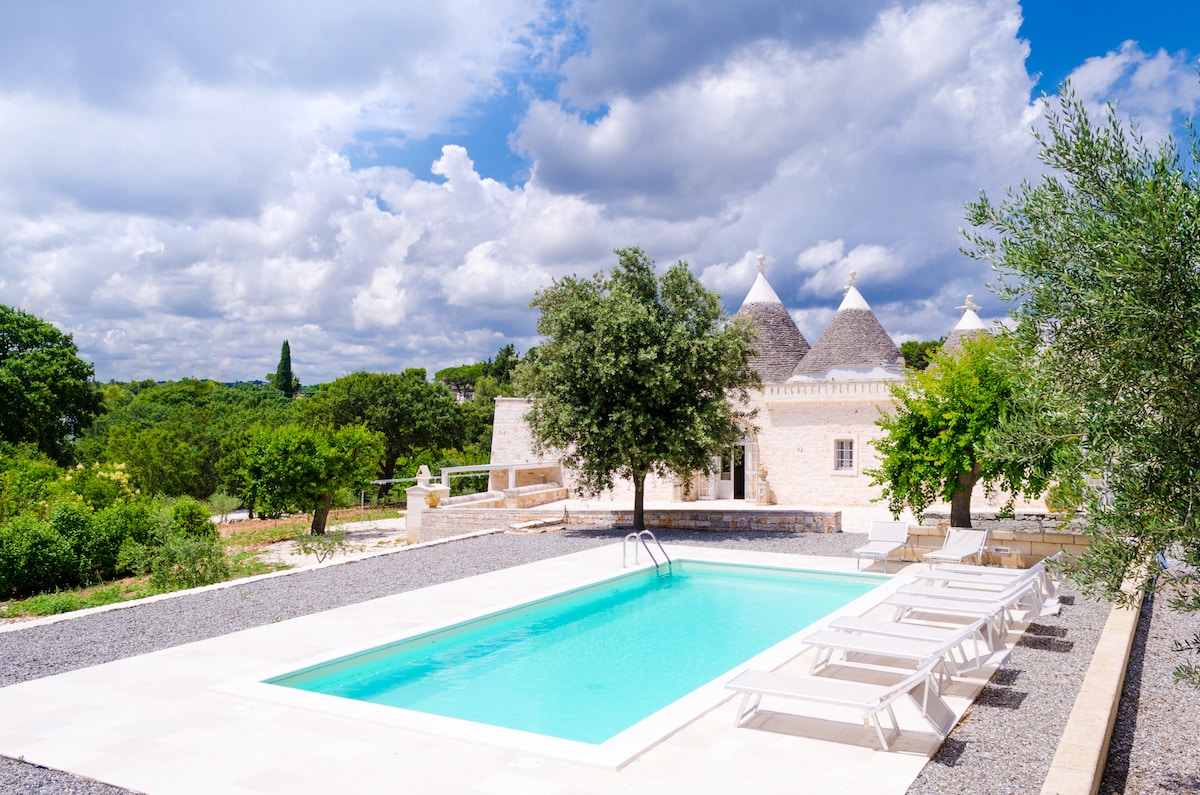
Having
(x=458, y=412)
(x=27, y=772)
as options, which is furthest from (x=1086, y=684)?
(x=458, y=412)

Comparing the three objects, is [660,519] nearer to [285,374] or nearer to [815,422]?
[815,422]

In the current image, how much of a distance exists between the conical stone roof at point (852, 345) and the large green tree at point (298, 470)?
14702 millimetres

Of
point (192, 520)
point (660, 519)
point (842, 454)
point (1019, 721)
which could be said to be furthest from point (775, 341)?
point (1019, 721)

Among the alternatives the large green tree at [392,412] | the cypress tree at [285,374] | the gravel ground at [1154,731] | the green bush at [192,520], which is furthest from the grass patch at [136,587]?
the cypress tree at [285,374]

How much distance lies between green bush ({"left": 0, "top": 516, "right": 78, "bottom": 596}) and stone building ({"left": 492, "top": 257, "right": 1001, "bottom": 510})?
1203 cm

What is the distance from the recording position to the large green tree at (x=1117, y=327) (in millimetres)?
3553

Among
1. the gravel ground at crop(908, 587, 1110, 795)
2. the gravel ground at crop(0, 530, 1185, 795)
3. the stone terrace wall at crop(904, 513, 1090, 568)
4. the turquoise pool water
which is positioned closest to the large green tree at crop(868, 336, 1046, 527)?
the stone terrace wall at crop(904, 513, 1090, 568)

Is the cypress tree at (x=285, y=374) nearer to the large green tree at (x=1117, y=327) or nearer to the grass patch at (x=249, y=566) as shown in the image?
the grass patch at (x=249, y=566)

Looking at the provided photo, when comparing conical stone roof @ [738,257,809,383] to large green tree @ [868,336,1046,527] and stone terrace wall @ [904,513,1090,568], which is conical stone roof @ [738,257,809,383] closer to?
large green tree @ [868,336,1046,527]

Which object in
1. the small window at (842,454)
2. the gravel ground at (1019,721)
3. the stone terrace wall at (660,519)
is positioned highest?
the small window at (842,454)

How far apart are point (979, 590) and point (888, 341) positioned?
1721cm

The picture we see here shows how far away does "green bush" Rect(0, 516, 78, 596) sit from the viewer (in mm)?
12680

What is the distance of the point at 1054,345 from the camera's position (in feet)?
13.8

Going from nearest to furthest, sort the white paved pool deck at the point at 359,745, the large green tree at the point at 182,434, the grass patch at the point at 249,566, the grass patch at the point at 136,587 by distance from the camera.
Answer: the white paved pool deck at the point at 359,745, the grass patch at the point at 136,587, the grass patch at the point at 249,566, the large green tree at the point at 182,434
